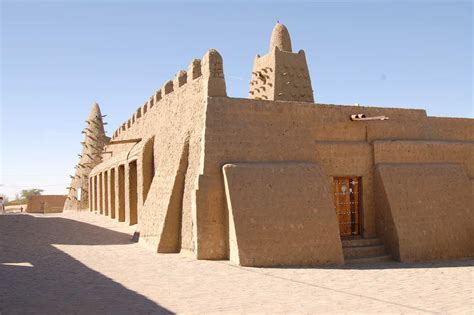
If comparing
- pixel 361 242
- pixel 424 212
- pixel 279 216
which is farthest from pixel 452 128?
pixel 279 216

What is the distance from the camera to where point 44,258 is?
1044cm

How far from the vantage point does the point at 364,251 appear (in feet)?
37.3

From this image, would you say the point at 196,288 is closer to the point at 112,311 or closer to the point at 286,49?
the point at 112,311

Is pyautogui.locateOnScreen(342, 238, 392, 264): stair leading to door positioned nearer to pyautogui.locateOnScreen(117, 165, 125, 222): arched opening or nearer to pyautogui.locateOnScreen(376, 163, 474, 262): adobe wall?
pyautogui.locateOnScreen(376, 163, 474, 262): adobe wall

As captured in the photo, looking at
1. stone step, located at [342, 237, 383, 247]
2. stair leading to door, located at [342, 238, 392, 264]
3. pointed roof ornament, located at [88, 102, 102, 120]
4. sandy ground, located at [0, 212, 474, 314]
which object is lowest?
sandy ground, located at [0, 212, 474, 314]

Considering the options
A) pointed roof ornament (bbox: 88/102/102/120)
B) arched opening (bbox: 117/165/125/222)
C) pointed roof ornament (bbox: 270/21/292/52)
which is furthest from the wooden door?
pointed roof ornament (bbox: 88/102/102/120)

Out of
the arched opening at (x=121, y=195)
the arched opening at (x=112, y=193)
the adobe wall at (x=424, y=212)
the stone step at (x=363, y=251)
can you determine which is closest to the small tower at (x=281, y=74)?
the arched opening at (x=121, y=195)

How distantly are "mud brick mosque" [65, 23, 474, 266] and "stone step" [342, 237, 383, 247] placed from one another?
0.03m

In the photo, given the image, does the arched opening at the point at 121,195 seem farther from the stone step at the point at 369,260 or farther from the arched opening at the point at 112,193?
the stone step at the point at 369,260

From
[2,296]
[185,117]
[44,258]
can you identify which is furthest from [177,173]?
[2,296]

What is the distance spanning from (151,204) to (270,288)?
5995mm

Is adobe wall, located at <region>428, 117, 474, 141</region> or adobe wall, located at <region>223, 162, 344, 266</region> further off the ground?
adobe wall, located at <region>428, 117, 474, 141</region>

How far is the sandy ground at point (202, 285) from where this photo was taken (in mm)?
6363

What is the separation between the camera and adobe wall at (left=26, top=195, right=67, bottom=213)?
36797mm
